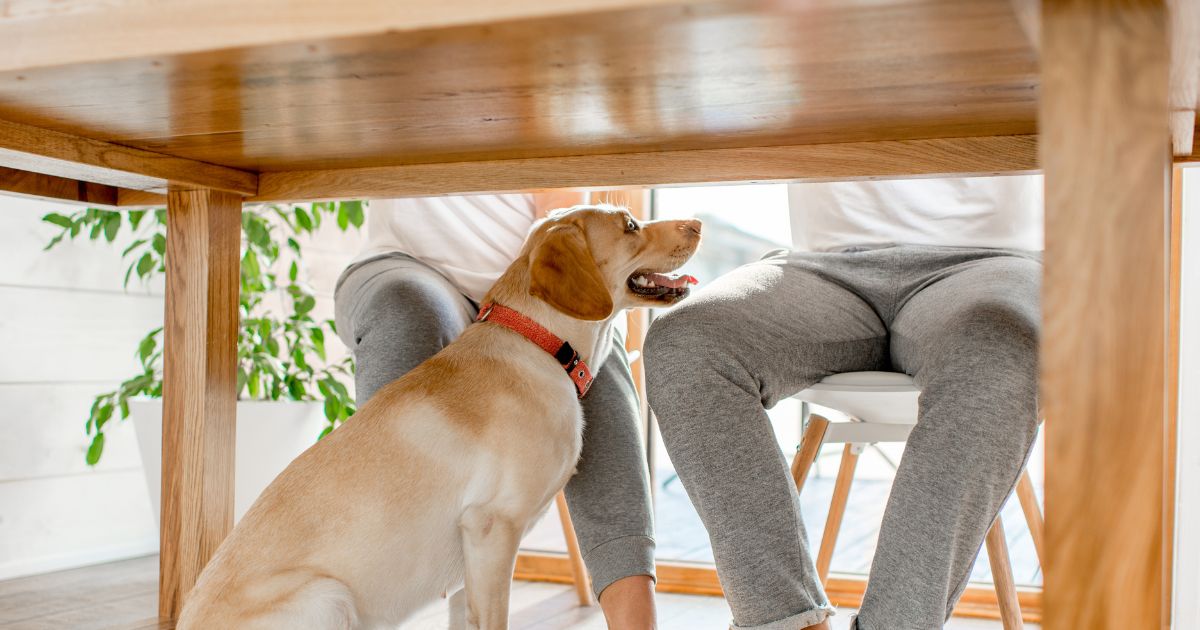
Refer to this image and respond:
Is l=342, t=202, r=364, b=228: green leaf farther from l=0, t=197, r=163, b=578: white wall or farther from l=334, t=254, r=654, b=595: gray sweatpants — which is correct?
l=334, t=254, r=654, b=595: gray sweatpants

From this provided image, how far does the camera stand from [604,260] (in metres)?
1.71

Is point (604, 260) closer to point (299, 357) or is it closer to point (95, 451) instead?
point (299, 357)

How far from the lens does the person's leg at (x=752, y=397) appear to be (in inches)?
51.8

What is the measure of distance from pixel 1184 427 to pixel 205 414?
1.89 m

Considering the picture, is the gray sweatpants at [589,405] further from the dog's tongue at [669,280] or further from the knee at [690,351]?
the knee at [690,351]

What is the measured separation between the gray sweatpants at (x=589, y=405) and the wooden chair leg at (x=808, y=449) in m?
0.35

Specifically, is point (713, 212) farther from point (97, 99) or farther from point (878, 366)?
point (97, 99)

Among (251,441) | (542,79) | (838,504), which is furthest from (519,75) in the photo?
(251,441)

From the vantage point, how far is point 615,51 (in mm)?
930

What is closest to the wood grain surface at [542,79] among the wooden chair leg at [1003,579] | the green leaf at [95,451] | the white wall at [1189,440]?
the wooden chair leg at [1003,579]

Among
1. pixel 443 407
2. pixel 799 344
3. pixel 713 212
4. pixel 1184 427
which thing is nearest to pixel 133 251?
pixel 713 212

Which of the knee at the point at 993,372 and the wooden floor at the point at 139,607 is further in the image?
the wooden floor at the point at 139,607

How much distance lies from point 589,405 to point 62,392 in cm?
194

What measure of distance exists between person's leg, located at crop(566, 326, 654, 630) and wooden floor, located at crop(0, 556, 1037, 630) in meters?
0.66
